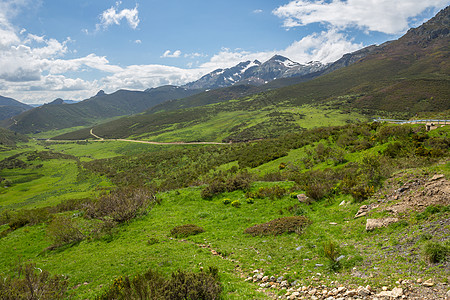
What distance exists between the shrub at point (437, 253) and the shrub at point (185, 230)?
11.8 m

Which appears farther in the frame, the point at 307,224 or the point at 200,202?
the point at 200,202

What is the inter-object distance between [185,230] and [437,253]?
12.8 metres

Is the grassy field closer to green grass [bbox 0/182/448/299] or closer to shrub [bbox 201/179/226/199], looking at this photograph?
green grass [bbox 0/182/448/299]

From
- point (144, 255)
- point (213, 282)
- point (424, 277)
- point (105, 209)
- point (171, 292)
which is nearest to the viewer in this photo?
point (424, 277)

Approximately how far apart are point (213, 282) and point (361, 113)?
4820 inches

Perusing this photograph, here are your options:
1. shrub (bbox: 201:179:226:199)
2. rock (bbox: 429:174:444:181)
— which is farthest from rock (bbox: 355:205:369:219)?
shrub (bbox: 201:179:226:199)

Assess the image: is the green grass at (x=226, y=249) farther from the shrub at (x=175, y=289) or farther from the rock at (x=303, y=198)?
the shrub at (x=175, y=289)

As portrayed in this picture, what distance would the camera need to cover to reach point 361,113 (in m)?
106

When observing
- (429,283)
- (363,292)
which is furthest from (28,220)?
(429,283)

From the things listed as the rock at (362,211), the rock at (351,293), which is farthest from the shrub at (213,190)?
the rock at (351,293)

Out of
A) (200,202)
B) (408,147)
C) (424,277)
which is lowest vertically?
(200,202)

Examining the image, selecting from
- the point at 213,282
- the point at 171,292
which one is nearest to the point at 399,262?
the point at 213,282

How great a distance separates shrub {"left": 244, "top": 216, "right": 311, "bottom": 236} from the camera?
12.6 metres

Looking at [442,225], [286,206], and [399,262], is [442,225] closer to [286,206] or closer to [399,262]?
[399,262]
